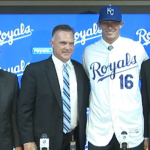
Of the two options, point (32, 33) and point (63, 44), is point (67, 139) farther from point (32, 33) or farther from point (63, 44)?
point (32, 33)

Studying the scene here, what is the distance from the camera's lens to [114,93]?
269 cm

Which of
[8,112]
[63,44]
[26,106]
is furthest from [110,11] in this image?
[8,112]

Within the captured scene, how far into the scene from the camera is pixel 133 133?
2.71m

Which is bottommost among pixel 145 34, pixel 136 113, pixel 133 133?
pixel 133 133

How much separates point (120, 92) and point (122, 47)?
420mm

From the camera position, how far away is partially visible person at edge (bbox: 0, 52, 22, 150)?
2537mm

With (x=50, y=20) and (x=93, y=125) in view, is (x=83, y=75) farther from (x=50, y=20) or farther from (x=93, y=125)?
(x=50, y=20)

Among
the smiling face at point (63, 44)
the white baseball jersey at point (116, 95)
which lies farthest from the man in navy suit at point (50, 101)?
the white baseball jersey at point (116, 95)

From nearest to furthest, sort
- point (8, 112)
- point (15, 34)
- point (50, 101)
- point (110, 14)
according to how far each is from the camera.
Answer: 1. point (8, 112)
2. point (50, 101)
3. point (110, 14)
4. point (15, 34)

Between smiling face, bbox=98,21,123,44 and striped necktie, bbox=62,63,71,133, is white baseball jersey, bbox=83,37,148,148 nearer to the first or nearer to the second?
smiling face, bbox=98,21,123,44

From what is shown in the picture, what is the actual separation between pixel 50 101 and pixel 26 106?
217 millimetres

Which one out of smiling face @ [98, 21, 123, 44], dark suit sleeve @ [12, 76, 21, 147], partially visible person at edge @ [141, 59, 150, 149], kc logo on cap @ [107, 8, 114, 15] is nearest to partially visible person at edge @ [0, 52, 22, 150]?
dark suit sleeve @ [12, 76, 21, 147]

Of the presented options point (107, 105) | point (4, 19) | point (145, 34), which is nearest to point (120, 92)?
point (107, 105)

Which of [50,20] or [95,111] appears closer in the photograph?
[95,111]
